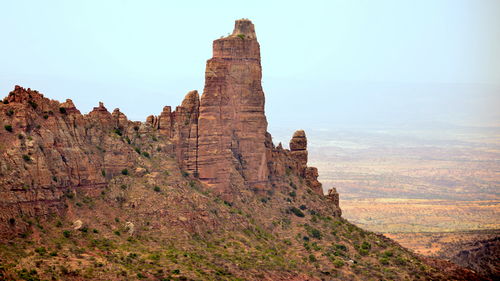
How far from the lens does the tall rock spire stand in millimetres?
78312

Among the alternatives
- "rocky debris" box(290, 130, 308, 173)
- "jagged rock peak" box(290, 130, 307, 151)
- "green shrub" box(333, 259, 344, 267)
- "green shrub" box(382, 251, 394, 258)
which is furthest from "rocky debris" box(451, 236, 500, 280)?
"green shrub" box(333, 259, 344, 267)

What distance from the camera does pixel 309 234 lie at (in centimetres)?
8162

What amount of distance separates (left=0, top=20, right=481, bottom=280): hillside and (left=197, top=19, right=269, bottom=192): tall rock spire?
0.36ft

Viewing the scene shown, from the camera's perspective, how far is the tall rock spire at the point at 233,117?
3083 inches

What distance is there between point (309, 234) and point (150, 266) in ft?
75.2

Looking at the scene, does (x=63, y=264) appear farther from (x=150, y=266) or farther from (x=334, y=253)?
(x=334, y=253)

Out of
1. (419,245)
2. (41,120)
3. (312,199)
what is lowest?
(419,245)

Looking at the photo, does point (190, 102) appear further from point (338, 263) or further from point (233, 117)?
point (338, 263)

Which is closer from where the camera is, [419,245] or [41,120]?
[41,120]

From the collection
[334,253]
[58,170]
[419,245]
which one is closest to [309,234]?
[334,253]

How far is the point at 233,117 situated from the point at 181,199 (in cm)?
1211

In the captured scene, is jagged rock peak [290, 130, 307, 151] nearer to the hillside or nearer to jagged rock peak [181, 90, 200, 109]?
the hillside

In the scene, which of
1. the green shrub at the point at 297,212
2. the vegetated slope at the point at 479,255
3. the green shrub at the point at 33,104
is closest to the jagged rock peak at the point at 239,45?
the green shrub at the point at 297,212

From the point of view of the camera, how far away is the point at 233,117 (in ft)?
268
